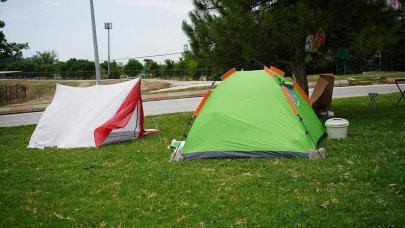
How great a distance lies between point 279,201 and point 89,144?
5304mm

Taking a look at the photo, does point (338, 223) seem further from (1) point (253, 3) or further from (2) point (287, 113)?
(1) point (253, 3)

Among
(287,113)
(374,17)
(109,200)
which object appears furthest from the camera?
(374,17)

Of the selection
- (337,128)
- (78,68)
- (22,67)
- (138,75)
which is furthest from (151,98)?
(22,67)

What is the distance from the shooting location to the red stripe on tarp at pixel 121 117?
28.5 ft

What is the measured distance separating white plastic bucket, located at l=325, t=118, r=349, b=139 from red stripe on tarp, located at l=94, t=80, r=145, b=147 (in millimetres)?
4372

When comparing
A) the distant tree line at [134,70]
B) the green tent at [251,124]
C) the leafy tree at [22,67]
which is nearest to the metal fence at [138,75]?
the distant tree line at [134,70]

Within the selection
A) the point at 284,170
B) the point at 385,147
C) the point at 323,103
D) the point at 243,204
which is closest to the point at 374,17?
the point at 323,103

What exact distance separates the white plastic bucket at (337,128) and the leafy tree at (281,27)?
2.06m

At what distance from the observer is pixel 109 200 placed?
5.15 m

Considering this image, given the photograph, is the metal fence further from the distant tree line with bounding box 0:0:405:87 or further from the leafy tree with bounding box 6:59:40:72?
the distant tree line with bounding box 0:0:405:87

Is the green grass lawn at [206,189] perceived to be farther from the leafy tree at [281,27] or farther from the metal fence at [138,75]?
the metal fence at [138,75]

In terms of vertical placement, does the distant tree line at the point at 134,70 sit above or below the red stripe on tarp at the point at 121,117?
above

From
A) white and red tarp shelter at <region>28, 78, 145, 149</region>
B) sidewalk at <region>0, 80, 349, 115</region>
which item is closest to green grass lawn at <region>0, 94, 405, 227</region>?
white and red tarp shelter at <region>28, 78, 145, 149</region>

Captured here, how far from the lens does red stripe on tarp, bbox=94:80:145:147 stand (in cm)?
870
